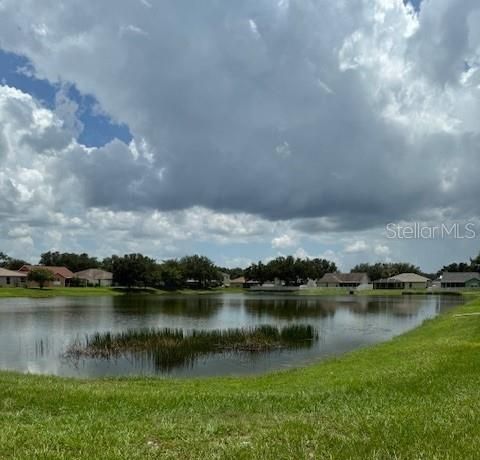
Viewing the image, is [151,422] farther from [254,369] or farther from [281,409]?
[254,369]

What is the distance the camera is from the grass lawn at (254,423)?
5895 mm

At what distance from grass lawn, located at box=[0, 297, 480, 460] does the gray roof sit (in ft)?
499

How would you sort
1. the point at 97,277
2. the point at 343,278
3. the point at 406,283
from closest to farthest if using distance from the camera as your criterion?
1. the point at 97,277
2. the point at 406,283
3. the point at 343,278

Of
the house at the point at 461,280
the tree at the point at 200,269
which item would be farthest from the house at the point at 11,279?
the house at the point at 461,280

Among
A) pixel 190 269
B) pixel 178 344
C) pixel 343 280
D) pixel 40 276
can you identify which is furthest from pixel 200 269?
pixel 178 344

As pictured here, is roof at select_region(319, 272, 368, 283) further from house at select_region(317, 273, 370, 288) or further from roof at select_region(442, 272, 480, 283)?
roof at select_region(442, 272, 480, 283)

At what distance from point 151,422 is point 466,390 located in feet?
20.2

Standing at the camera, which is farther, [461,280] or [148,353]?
[461,280]

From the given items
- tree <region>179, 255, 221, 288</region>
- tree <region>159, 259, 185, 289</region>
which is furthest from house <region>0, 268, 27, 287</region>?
tree <region>179, 255, 221, 288</region>

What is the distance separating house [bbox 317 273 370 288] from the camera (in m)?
161

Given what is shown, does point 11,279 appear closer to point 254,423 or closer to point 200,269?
point 200,269

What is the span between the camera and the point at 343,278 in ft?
534

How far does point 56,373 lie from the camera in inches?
881

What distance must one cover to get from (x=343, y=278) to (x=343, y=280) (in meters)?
0.94
